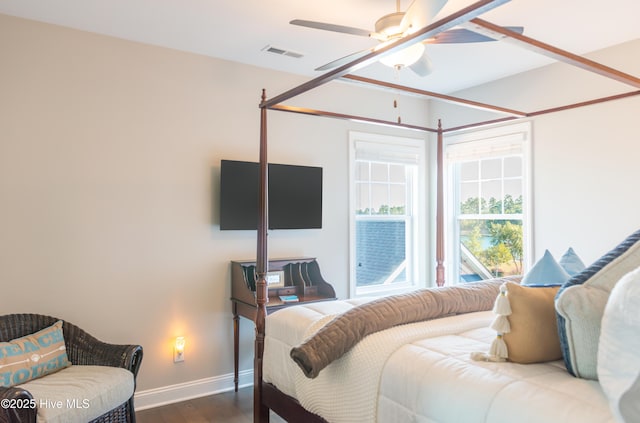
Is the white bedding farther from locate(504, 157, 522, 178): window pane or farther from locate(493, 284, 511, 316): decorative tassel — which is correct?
locate(504, 157, 522, 178): window pane

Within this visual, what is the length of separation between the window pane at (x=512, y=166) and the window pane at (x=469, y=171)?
34 cm

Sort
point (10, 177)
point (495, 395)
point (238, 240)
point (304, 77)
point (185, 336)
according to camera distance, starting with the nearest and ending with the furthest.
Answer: point (495, 395) → point (10, 177) → point (185, 336) → point (238, 240) → point (304, 77)

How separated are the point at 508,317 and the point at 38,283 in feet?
9.27

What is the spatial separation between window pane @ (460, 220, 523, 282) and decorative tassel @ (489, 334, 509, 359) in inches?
111

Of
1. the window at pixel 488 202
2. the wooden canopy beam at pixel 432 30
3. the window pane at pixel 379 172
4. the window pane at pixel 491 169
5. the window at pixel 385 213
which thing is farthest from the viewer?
the window pane at pixel 379 172

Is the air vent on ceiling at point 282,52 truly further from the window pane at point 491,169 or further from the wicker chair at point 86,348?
the wicker chair at point 86,348

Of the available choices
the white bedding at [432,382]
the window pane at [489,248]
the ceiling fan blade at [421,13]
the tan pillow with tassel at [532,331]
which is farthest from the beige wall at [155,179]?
the tan pillow with tassel at [532,331]

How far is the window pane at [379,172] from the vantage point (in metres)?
4.63

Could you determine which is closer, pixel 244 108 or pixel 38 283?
pixel 38 283

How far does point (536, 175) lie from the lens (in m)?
3.92

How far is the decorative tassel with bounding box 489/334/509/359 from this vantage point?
1.57 metres

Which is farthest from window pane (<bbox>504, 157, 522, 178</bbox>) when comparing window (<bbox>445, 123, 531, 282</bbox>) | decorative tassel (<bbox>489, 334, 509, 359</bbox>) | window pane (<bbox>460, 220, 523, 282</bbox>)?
decorative tassel (<bbox>489, 334, 509, 359</bbox>)

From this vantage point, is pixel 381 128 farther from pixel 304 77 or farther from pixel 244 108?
pixel 244 108

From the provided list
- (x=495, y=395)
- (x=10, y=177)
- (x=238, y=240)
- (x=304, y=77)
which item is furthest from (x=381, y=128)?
(x=495, y=395)
